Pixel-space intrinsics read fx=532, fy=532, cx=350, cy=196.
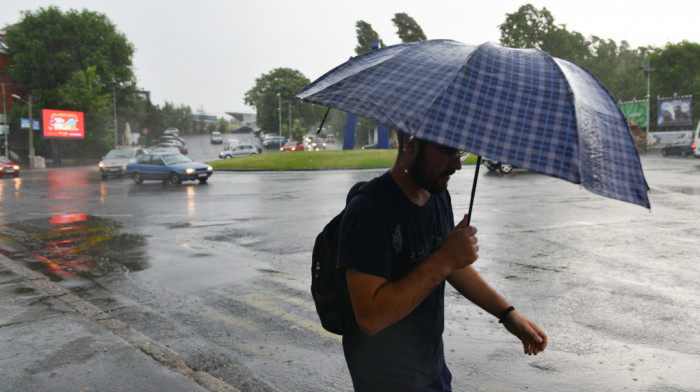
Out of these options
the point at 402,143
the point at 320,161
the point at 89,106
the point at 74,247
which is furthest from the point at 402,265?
the point at 89,106

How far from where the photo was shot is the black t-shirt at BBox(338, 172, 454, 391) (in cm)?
171

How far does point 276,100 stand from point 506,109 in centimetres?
8779

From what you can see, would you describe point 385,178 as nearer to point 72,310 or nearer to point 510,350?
point 510,350

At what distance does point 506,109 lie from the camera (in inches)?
65.8

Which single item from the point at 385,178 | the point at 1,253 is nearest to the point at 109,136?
the point at 1,253

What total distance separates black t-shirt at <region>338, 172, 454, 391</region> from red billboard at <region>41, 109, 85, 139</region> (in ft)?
189

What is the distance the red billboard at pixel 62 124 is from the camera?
168 feet

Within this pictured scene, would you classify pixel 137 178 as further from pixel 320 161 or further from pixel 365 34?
pixel 365 34

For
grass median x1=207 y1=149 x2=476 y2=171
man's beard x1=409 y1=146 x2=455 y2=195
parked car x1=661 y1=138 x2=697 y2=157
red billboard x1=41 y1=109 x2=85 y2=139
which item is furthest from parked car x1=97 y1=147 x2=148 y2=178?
parked car x1=661 y1=138 x2=697 y2=157

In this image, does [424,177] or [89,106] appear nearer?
[424,177]

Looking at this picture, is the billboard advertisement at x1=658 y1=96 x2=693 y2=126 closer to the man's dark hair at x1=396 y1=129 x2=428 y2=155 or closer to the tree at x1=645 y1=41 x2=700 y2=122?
the tree at x1=645 y1=41 x2=700 y2=122

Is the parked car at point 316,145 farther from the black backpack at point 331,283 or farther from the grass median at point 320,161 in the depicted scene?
the black backpack at point 331,283

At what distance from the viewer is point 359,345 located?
1872 millimetres

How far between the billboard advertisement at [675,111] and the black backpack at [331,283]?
63.2 meters
